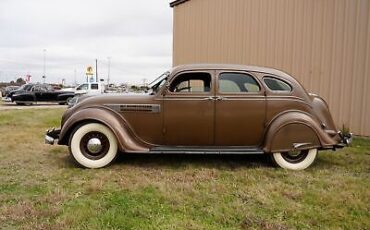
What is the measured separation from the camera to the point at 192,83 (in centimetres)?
664

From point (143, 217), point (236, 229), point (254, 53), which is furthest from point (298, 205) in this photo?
point (254, 53)

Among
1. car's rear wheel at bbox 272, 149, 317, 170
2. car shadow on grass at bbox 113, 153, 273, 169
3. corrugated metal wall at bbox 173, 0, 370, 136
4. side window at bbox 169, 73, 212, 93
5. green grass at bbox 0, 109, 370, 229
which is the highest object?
corrugated metal wall at bbox 173, 0, 370, 136

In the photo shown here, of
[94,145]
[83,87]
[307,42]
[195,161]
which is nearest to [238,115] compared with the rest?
[195,161]

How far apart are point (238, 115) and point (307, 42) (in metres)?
5.54

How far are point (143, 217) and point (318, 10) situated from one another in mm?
8463

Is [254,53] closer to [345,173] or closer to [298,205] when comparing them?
[345,173]

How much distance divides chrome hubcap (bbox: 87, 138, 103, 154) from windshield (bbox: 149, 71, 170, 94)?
1.16m

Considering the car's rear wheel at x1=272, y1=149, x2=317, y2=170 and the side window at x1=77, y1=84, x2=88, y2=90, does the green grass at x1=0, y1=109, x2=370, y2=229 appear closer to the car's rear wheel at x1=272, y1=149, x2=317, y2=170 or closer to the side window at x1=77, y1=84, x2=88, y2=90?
the car's rear wheel at x1=272, y1=149, x2=317, y2=170

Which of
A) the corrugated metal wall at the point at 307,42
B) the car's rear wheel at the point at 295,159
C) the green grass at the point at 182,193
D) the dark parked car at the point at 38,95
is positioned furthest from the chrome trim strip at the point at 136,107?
the dark parked car at the point at 38,95

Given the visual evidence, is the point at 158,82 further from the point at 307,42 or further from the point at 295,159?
the point at 307,42

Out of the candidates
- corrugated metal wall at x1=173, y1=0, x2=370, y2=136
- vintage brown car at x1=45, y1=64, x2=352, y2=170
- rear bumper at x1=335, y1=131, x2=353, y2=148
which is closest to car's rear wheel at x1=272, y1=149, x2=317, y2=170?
vintage brown car at x1=45, y1=64, x2=352, y2=170

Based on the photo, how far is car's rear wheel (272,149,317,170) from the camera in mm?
6473

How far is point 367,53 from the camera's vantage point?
9.77 metres

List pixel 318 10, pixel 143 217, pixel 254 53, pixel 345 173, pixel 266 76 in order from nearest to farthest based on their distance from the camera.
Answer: pixel 143 217 → pixel 345 173 → pixel 266 76 → pixel 318 10 → pixel 254 53
